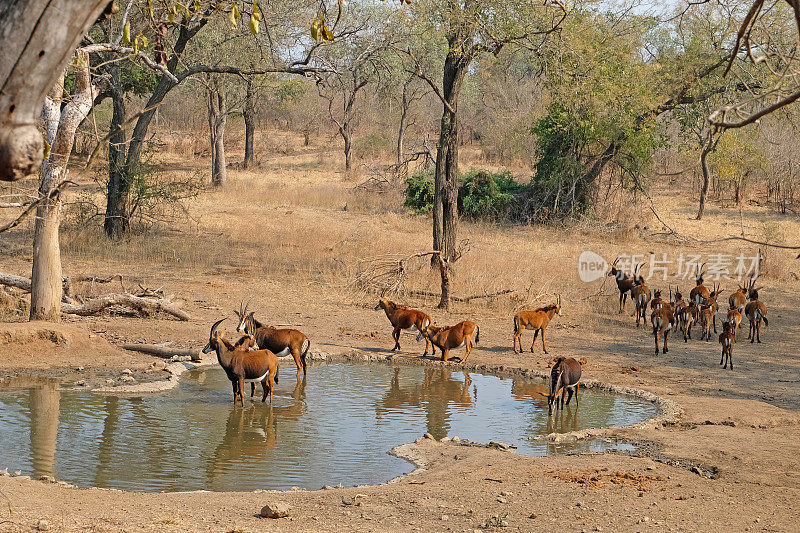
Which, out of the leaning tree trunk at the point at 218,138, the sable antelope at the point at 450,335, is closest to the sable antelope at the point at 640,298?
the sable antelope at the point at 450,335

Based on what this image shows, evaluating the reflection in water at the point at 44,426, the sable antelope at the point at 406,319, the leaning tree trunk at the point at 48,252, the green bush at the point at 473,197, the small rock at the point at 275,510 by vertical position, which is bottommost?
the reflection in water at the point at 44,426

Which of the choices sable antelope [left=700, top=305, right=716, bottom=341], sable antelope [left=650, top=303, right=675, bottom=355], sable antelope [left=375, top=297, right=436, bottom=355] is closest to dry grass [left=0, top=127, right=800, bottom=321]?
sable antelope [left=700, top=305, right=716, bottom=341]

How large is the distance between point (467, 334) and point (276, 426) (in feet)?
14.4

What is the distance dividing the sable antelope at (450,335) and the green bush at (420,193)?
17.1m

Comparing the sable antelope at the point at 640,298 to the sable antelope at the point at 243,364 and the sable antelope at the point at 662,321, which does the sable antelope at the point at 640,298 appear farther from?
the sable antelope at the point at 243,364

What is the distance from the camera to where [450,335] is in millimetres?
13750

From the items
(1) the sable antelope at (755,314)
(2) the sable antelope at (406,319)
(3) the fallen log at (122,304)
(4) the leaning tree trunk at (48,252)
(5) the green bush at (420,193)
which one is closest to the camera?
(4) the leaning tree trunk at (48,252)

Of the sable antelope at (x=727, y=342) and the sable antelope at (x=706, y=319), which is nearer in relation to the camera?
the sable antelope at (x=727, y=342)

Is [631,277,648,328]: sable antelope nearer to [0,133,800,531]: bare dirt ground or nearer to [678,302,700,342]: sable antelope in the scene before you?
[0,133,800,531]: bare dirt ground

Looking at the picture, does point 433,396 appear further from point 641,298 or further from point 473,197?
point 473,197

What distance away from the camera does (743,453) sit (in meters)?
9.10

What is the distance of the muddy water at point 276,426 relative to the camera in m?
8.49

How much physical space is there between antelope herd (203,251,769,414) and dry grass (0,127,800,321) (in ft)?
7.23

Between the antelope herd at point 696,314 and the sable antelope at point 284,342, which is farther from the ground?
the antelope herd at point 696,314
